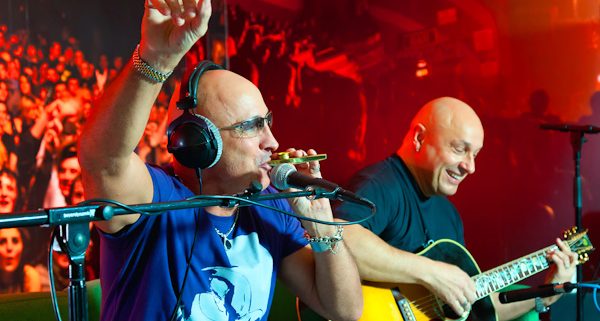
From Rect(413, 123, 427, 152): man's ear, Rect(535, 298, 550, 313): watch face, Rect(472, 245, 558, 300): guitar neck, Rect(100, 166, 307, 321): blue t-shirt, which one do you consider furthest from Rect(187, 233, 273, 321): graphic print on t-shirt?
Rect(535, 298, 550, 313): watch face

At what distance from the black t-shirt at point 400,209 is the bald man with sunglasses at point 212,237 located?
696 mm

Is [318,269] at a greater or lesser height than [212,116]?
lesser

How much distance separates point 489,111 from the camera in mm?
3801

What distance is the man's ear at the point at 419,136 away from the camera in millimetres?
2874

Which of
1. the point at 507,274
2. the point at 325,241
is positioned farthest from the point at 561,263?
the point at 325,241

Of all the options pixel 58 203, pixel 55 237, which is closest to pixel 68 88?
pixel 58 203

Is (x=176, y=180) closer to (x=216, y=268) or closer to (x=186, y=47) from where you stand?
(x=216, y=268)

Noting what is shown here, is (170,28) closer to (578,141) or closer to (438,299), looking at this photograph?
(438,299)

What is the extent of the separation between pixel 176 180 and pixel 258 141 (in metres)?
0.22

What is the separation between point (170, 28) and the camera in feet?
3.74

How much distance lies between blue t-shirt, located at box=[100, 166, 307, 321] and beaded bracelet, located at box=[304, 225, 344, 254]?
14 cm

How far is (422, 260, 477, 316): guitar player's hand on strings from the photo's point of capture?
2406mm

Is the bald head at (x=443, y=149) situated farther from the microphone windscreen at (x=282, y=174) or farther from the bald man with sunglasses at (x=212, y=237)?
the microphone windscreen at (x=282, y=174)

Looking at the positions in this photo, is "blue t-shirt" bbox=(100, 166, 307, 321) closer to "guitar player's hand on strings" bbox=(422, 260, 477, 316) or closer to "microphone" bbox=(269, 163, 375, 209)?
"microphone" bbox=(269, 163, 375, 209)
